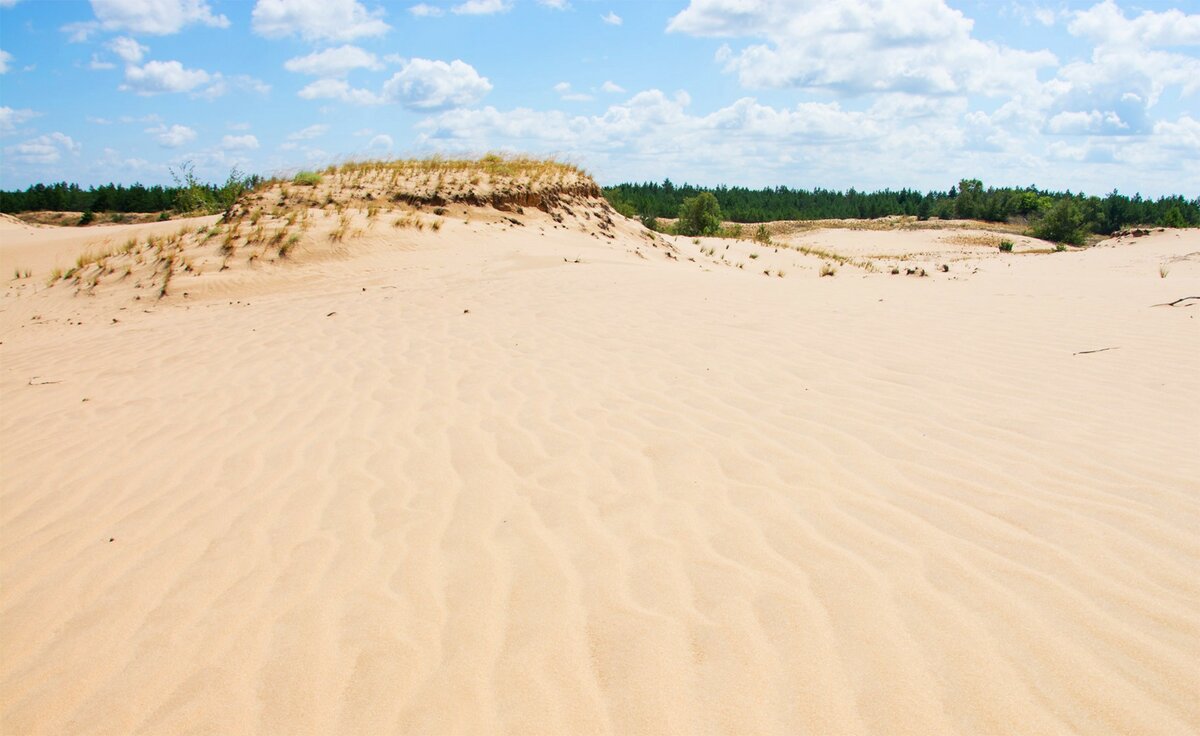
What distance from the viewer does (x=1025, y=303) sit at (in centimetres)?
822

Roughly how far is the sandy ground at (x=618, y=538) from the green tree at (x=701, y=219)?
21.4 metres

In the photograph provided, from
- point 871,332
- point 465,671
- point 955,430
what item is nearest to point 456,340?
point 871,332

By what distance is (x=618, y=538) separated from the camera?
9.23 ft

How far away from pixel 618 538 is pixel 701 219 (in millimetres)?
25927

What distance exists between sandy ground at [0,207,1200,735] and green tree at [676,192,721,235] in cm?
2142

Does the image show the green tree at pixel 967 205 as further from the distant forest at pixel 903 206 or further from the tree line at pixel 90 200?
the tree line at pixel 90 200

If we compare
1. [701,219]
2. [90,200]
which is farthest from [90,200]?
[701,219]

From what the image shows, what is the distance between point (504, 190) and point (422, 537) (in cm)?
1535

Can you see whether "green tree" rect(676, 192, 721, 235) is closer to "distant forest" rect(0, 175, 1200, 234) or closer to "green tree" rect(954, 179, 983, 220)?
"distant forest" rect(0, 175, 1200, 234)

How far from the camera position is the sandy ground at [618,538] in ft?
6.48

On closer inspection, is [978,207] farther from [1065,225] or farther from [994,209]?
[1065,225]

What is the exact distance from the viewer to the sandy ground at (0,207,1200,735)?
1.97 m

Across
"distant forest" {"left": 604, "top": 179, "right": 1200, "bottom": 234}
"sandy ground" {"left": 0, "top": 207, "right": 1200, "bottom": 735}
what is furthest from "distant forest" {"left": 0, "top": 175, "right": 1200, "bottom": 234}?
"sandy ground" {"left": 0, "top": 207, "right": 1200, "bottom": 735}

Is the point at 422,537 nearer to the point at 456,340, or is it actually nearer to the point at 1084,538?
the point at 1084,538
